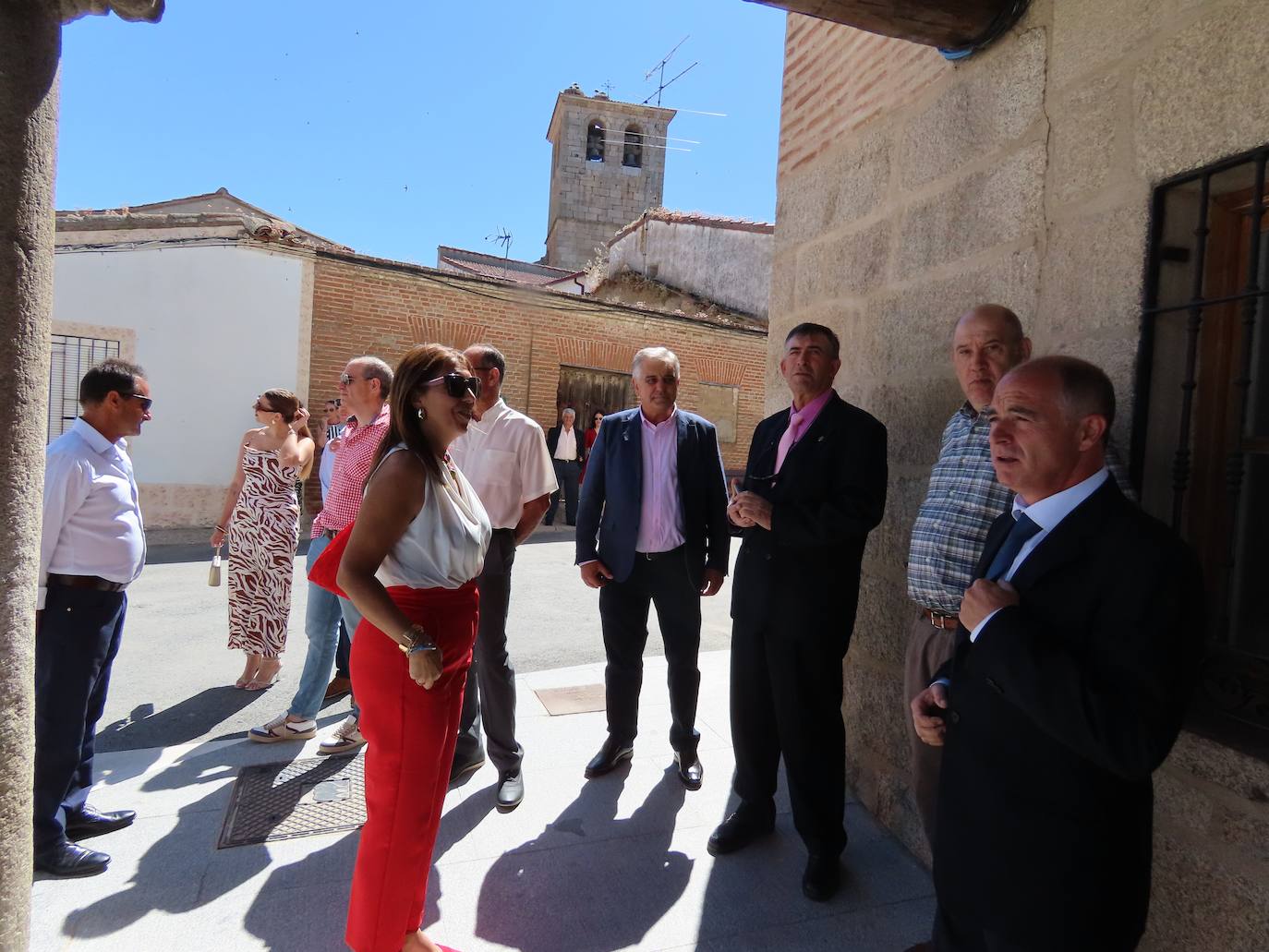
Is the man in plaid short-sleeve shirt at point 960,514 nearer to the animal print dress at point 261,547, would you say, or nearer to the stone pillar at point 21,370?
the stone pillar at point 21,370

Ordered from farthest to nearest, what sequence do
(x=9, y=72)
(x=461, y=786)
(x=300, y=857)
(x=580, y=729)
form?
(x=580, y=729) < (x=461, y=786) < (x=300, y=857) < (x=9, y=72)

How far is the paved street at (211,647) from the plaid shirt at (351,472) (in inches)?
53.6

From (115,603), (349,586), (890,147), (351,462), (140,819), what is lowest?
(140,819)

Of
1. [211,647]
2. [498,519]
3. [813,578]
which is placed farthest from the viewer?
[211,647]

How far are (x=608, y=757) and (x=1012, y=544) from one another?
96.3 inches

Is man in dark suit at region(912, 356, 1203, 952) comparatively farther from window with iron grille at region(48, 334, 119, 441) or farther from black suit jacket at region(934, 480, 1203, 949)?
window with iron grille at region(48, 334, 119, 441)

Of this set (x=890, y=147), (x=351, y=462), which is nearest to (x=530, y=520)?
(x=351, y=462)

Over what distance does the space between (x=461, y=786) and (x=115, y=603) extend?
160cm

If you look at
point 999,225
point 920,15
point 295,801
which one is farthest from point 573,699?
point 920,15

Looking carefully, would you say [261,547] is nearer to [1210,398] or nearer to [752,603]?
[752,603]

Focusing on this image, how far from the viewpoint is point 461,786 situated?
3402mm

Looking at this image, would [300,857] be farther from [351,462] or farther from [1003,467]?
[1003,467]

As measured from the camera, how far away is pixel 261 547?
4555 mm

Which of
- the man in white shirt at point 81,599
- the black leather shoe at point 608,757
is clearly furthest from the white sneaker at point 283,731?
the black leather shoe at point 608,757
